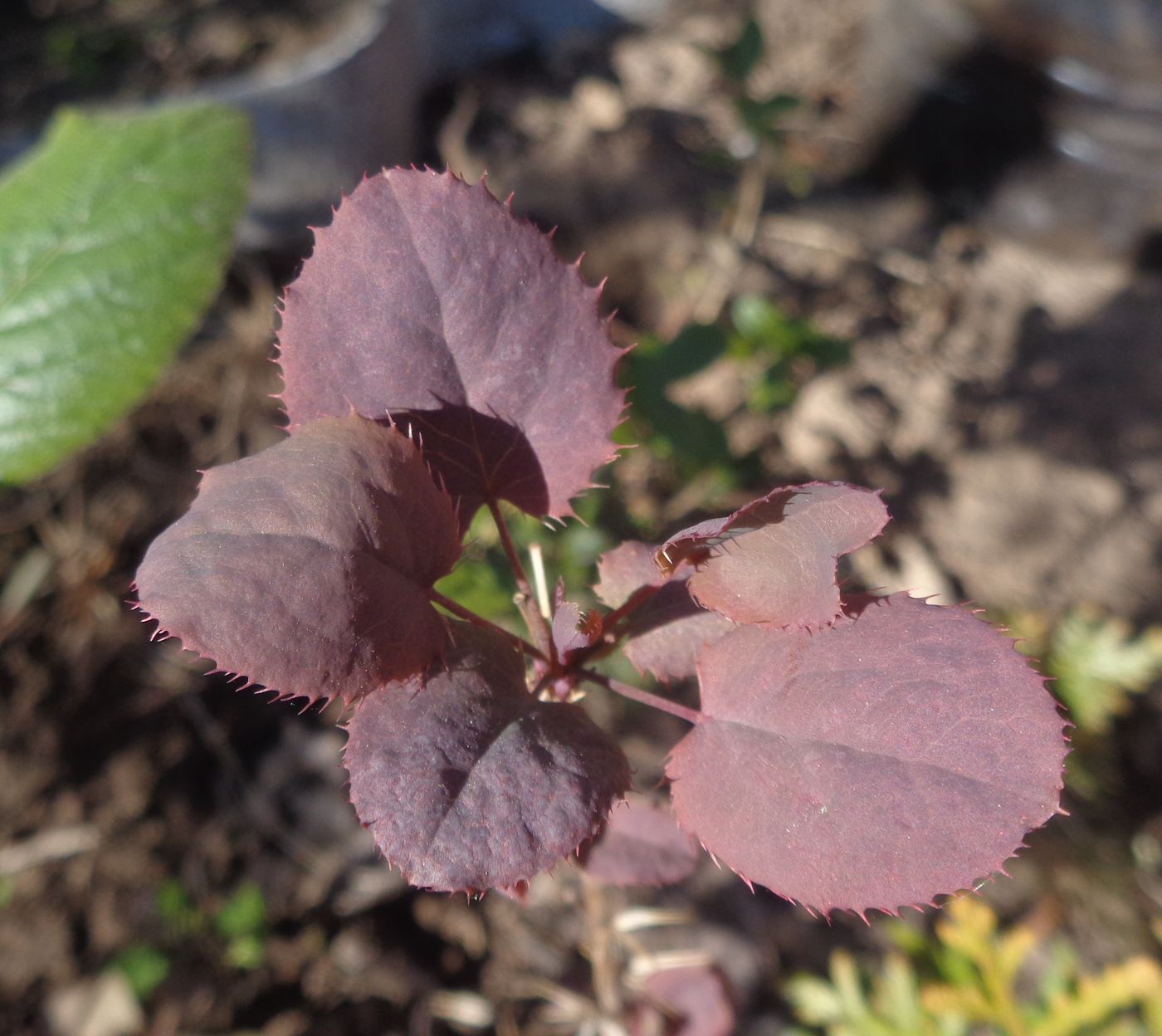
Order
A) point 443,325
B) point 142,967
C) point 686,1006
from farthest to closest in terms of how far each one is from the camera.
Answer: point 142,967, point 686,1006, point 443,325

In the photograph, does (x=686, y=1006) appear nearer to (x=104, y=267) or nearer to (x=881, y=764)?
(x=881, y=764)

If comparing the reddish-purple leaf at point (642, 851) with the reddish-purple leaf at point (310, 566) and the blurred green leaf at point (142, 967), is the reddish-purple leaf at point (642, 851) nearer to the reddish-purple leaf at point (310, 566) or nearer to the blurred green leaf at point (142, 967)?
the reddish-purple leaf at point (310, 566)

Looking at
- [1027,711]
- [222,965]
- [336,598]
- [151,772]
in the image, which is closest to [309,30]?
[151,772]

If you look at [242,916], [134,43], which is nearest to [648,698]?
[242,916]

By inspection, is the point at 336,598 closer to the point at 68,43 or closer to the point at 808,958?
the point at 808,958

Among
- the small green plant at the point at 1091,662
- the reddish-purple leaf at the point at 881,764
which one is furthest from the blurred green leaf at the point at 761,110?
the reddish-purple leaf at the point at 881,764

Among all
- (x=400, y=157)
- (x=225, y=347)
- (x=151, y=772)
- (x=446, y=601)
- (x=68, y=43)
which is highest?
(x=446, y=601)

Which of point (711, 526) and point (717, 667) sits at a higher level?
point (711, 526)
